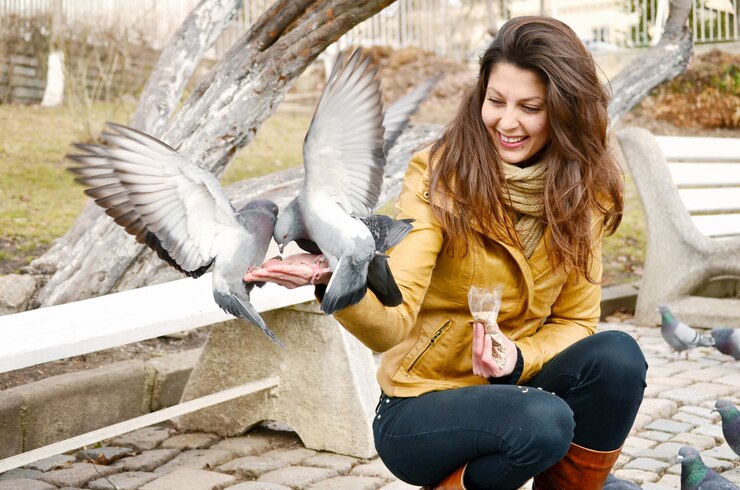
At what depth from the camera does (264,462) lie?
383 cm

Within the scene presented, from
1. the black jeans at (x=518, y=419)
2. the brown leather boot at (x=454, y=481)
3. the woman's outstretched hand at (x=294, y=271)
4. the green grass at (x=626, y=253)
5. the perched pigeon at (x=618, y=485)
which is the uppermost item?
the woman's outstretched hand at (x=294, y=271)

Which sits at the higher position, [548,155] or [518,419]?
[548,155]

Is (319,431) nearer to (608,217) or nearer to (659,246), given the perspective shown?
(608,217)

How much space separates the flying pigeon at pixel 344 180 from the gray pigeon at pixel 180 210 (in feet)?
0.29

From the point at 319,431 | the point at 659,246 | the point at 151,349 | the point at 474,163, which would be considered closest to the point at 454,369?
the point at 474,163

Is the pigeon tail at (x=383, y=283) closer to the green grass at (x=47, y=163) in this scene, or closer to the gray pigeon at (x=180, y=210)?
the gray pigeon at (x=180, y=210)

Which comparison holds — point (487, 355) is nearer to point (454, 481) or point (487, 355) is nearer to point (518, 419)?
point (518, 419)

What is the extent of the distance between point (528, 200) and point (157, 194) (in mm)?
1118

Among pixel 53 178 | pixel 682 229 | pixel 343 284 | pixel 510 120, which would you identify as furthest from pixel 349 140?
pixel 53 178

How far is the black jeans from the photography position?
2572 mm

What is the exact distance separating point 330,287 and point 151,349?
2.84 meters

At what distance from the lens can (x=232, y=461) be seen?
3.86 meters

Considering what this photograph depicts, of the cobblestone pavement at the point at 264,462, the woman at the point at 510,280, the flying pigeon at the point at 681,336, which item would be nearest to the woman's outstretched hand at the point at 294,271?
the woman at the point at 510,280

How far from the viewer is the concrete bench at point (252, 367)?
3.32m
